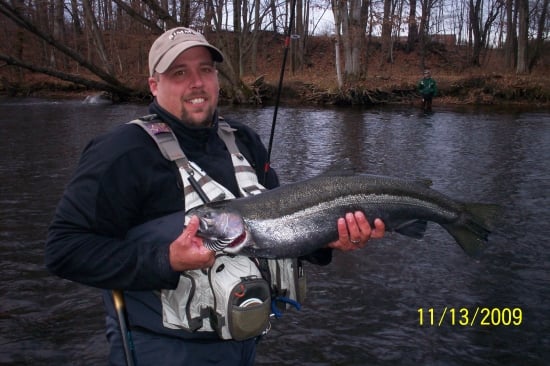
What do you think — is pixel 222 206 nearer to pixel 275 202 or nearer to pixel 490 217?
pixel 275 202

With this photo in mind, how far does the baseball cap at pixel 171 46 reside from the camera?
2895 millimetres

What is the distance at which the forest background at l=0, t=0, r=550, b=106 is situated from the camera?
89.6 feet

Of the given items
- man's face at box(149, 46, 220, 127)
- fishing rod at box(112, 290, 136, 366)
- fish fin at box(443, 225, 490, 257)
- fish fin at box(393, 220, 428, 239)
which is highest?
man's face at box(149, 46, 220, 127)

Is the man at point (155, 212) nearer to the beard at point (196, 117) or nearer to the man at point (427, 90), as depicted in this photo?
the beard at point (196, 117)

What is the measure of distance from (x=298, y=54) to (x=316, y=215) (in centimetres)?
4577

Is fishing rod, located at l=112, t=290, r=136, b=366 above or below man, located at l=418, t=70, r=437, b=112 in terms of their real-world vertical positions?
below

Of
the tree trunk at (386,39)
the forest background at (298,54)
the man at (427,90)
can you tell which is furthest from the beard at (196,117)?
the tree trunk at (386,39)

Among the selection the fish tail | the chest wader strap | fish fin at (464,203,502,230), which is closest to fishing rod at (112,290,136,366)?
the chest wader strap

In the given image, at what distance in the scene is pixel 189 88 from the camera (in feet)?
9.66

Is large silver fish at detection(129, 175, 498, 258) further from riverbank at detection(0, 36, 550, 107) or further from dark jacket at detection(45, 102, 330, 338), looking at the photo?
riverbank at detection(0, 36, 550, 107)

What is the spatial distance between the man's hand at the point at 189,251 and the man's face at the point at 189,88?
74cm
